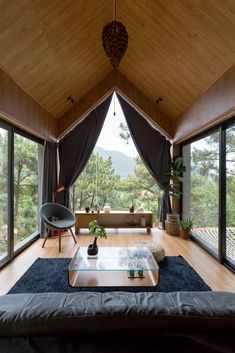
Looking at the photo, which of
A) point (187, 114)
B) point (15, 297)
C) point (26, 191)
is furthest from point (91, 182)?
point (15, 297)

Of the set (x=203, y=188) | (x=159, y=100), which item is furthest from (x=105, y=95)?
(x=203, y=188)

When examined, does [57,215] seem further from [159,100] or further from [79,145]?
[159,100]

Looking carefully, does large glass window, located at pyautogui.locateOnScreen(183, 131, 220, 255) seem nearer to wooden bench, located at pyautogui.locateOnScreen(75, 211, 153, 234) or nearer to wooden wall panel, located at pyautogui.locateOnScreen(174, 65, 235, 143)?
wooden wall panel, located at pyautogui.locateOnScreen(174, 65, 235, 143)

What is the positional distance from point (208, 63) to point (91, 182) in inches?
147

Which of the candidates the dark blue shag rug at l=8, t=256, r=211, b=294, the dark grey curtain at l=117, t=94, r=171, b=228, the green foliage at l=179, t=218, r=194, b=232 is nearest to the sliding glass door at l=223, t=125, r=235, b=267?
the dark blue shag rug at l=8, t=256, r=211, b=294

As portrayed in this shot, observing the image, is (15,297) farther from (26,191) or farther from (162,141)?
(162,141)

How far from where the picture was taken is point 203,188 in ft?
14.2

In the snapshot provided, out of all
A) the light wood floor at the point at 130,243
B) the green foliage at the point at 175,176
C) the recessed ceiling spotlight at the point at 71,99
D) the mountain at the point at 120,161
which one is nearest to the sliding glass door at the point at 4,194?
the light wood floor at the point at 130,243

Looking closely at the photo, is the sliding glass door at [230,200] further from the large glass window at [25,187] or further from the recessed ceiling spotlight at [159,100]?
the large glass window at [25,187]

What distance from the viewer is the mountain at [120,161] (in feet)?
19.2

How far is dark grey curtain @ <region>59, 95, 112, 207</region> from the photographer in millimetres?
5520

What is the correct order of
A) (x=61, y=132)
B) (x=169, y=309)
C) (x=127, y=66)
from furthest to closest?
(x=61, y=132) → (x=127, y=66) → (x=169, y=309)

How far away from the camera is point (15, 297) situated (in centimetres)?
105

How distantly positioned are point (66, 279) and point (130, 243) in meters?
1.78
